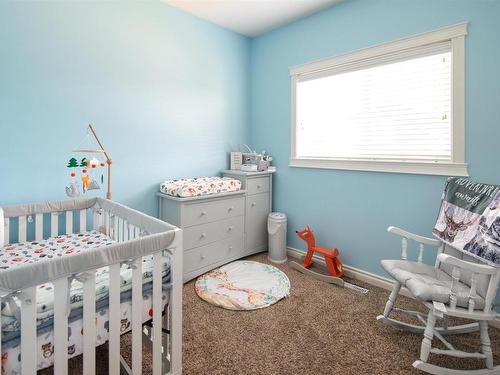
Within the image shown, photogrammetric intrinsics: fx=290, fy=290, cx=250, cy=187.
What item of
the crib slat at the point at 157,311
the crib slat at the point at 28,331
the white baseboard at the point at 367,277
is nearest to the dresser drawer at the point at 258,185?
the white baseboard at the point at 367,277

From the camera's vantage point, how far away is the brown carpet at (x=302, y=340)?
1.60 m

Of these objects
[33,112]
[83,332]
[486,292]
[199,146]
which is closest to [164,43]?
[199,146]

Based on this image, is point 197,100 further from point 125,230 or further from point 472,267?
point 472,267

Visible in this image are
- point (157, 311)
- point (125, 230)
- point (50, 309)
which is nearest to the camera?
point (50, 309)

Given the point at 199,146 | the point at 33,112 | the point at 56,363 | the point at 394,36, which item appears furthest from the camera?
the point at 199,146

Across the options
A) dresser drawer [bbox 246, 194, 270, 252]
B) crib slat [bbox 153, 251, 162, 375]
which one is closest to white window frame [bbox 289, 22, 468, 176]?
dresser drawer [bbox 246, 194, 270, 252]

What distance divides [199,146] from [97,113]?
41.1 inches

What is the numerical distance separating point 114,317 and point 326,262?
2001 mm

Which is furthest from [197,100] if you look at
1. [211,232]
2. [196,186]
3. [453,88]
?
[453,88]

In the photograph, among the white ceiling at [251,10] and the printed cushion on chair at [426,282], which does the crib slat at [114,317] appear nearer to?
the printed cushion on chair at [426,282]

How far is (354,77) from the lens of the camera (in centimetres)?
269

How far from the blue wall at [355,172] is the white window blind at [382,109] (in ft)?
0.54

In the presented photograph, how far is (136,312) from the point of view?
1.27m

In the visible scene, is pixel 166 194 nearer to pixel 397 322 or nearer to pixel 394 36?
pixel 397 322
